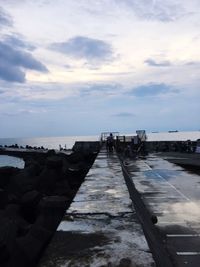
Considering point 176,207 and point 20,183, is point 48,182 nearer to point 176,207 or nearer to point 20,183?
point 20,183

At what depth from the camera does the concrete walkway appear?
12.5ft

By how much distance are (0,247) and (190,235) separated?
3.33 meters

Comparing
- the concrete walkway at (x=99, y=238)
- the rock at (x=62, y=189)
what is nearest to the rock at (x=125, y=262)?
the concrete walkway at (x=99, y=238)

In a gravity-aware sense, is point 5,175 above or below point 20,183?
above

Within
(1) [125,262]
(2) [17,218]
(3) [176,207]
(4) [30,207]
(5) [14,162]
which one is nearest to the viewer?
(1) [125,262]

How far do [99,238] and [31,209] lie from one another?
19.3 ft

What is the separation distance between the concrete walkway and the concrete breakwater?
78 centimetres

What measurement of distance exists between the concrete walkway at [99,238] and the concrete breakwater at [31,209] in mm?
782

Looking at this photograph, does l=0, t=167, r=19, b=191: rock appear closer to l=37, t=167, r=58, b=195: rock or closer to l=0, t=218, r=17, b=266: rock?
l=37, t=167, r=58, b=195: rock

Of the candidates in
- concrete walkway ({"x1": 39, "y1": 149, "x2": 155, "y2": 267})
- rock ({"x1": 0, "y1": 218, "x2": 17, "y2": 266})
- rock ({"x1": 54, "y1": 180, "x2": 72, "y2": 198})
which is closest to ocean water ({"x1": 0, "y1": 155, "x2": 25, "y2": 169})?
rock ({"x1": 54, "y1": 180, "x2": 72, "y2": 198})

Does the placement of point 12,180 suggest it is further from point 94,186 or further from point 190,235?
point 190,235

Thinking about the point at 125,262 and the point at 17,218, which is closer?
the point at 125,262

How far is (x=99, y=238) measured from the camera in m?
4.59

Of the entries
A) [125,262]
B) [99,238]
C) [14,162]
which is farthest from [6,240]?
[14,162]
